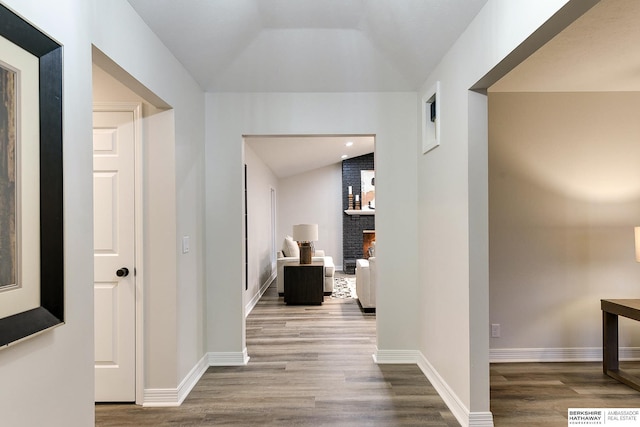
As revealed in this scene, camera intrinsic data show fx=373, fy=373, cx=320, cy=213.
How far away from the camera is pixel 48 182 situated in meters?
1.35

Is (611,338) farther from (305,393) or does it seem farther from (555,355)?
(305,393)

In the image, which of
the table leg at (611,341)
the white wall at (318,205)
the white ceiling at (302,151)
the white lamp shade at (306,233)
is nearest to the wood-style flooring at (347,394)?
the table leg at (611,341)

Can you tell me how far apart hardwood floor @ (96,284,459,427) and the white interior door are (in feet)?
1.42

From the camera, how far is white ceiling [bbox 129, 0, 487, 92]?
7.59 ft

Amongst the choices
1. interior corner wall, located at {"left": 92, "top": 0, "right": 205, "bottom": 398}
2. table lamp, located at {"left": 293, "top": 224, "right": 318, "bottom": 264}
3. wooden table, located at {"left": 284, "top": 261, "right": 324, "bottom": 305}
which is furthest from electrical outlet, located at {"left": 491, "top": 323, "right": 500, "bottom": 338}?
table lamp, located at {"left": 293, "top": 224, "right": 318, "bottom": 264}

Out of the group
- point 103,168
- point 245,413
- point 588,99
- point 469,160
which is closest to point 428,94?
point 469,160

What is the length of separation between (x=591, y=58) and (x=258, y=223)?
5168 millimetres

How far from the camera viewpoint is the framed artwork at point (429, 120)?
115 inches

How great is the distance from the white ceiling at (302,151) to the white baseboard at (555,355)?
139 inches

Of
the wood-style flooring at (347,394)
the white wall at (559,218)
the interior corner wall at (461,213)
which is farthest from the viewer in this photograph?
the white wall at (559,218)

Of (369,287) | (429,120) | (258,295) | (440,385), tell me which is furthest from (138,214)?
(258,295)

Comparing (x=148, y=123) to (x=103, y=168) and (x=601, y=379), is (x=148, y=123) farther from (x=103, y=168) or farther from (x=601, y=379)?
(x=601, y=379)

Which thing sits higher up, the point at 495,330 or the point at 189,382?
the point at 495,330

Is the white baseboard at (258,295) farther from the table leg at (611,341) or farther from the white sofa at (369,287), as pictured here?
the table leg at (611,341)
